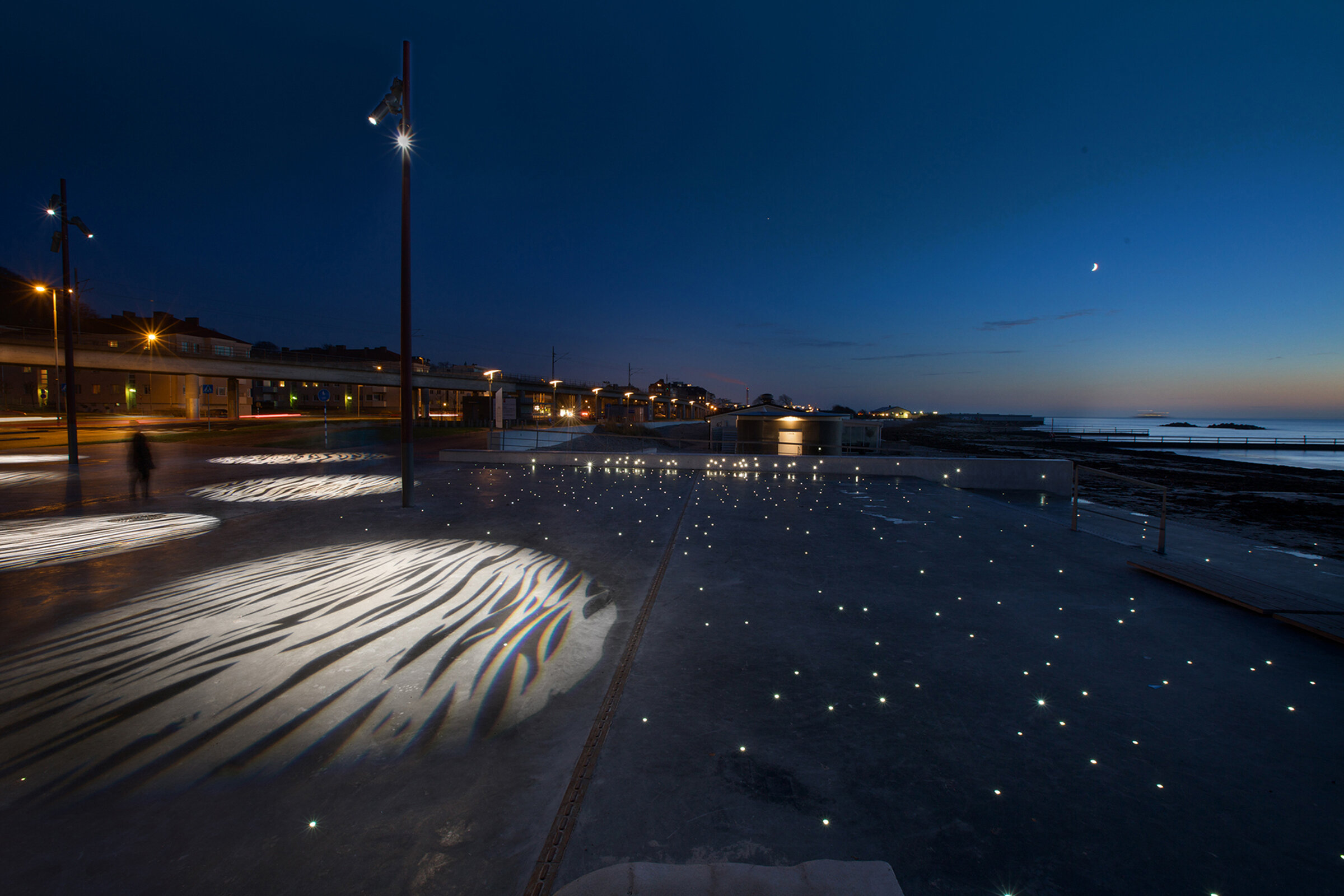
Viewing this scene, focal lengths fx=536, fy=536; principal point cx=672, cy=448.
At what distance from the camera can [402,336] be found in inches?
451

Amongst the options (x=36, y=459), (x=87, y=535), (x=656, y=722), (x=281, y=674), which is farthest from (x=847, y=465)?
(x=36, y=459)

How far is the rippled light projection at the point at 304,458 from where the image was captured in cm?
1953

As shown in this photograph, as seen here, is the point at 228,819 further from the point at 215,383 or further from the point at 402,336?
the point at 215,383

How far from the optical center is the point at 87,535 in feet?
28.2

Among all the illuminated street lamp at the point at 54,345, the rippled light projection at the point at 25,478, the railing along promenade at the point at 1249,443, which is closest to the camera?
the rippled light projection at the point at 25,478

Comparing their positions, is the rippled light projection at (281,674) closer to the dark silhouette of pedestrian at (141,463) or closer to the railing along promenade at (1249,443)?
the dark silhouette of pedestrian at (141,463)

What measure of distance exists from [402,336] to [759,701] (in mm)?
10741

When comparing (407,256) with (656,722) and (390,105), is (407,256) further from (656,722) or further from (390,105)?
(656,722)

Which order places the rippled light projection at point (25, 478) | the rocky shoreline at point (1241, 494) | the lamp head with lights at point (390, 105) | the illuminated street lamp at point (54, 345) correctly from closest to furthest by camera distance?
the lamp head with lights at point (390, 105)
the rippled light projection at point (25, 478)
the rocky shoreline at point (1241, 494)
the illuminated street lamp at point (54, 345)

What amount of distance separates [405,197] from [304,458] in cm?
1458

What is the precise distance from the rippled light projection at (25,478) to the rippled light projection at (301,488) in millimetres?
4545

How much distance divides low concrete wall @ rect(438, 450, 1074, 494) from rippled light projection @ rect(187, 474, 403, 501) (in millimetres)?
5253

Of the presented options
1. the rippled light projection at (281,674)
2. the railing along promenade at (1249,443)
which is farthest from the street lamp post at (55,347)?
the railing along promenade at (1249,443)

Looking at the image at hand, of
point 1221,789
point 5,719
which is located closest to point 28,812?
point 5,719
